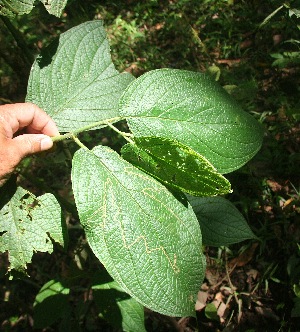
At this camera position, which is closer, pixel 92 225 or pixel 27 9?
pixel 92 225

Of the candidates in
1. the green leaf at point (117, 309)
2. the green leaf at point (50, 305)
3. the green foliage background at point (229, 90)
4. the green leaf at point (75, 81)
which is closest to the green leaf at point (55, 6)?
the green leaf at point (75, 81)

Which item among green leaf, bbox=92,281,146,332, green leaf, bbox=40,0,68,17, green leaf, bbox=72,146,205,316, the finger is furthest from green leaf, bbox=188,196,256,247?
green leaf, bbox=40,0,68,17

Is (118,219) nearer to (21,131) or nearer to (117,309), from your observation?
(21,131)

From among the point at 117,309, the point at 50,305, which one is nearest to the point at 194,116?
the point at 117,309

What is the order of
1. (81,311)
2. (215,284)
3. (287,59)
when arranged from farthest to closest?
(287,59)
(215,284)
(81,311)

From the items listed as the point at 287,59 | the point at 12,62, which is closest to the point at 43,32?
the point at 12,62

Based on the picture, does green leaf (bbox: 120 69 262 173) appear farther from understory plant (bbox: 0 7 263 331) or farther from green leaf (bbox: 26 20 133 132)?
green leaf (bbox: 26 20 133 132)

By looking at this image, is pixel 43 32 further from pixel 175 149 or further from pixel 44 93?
pixel 175 149

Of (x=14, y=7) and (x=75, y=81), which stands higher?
(x=14, y=7)
